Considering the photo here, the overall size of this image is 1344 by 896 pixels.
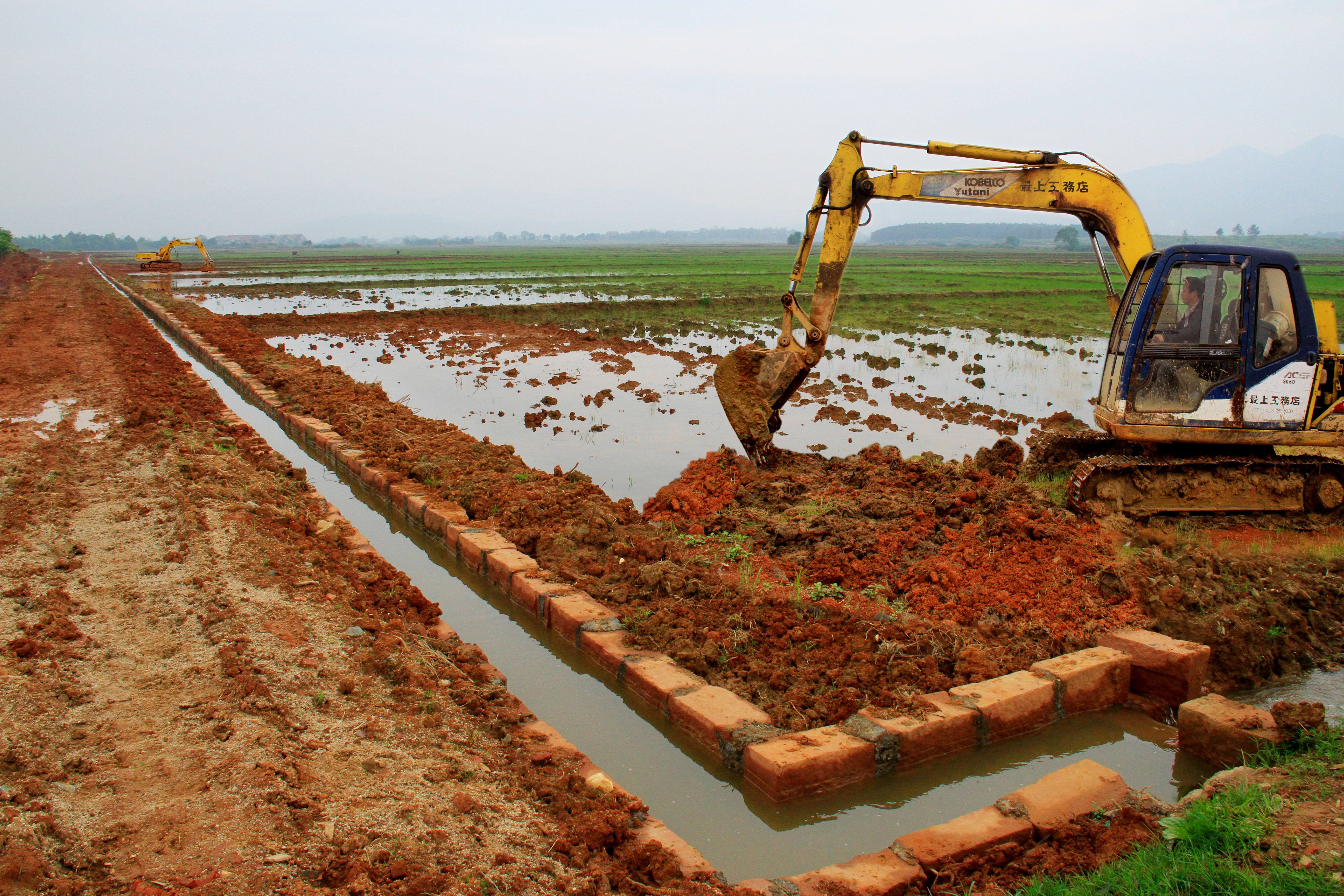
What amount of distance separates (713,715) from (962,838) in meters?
1.27

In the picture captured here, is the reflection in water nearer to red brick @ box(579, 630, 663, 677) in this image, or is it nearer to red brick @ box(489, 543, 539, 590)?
red brick @ box(489, 543, 539, 590)

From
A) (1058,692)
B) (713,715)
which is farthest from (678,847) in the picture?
(1058,692)

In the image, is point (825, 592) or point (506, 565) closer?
point (825, 592)

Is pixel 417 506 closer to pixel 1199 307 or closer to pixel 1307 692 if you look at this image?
pixel 1307 692

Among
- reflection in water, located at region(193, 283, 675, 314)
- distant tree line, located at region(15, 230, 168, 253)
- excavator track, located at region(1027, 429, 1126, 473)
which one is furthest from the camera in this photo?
distant tree line, located at region(15, 230, 168, 253)

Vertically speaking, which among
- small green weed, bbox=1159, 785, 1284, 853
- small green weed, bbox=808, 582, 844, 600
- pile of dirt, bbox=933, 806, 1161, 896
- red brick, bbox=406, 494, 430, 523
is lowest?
pile of dirt, bbox=933, 806, 1161, 896

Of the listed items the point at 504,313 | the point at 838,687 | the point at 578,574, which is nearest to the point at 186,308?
the point at 504,313

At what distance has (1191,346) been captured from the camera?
22.2 ft

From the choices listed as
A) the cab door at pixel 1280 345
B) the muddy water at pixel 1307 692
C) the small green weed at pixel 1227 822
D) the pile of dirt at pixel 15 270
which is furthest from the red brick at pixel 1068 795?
the pile of dirt at pixel 15 270

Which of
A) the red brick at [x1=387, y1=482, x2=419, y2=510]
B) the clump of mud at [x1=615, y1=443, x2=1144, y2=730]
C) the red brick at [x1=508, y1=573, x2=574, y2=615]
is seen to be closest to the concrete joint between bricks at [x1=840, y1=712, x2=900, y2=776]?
the clump of mud at [x1=615, y1=443, x2=1144, y2=730]

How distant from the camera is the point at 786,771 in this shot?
3691 millimetres

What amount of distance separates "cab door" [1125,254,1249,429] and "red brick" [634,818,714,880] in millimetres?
5483

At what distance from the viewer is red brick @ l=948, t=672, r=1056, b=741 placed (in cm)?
421

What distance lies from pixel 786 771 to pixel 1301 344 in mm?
5872
